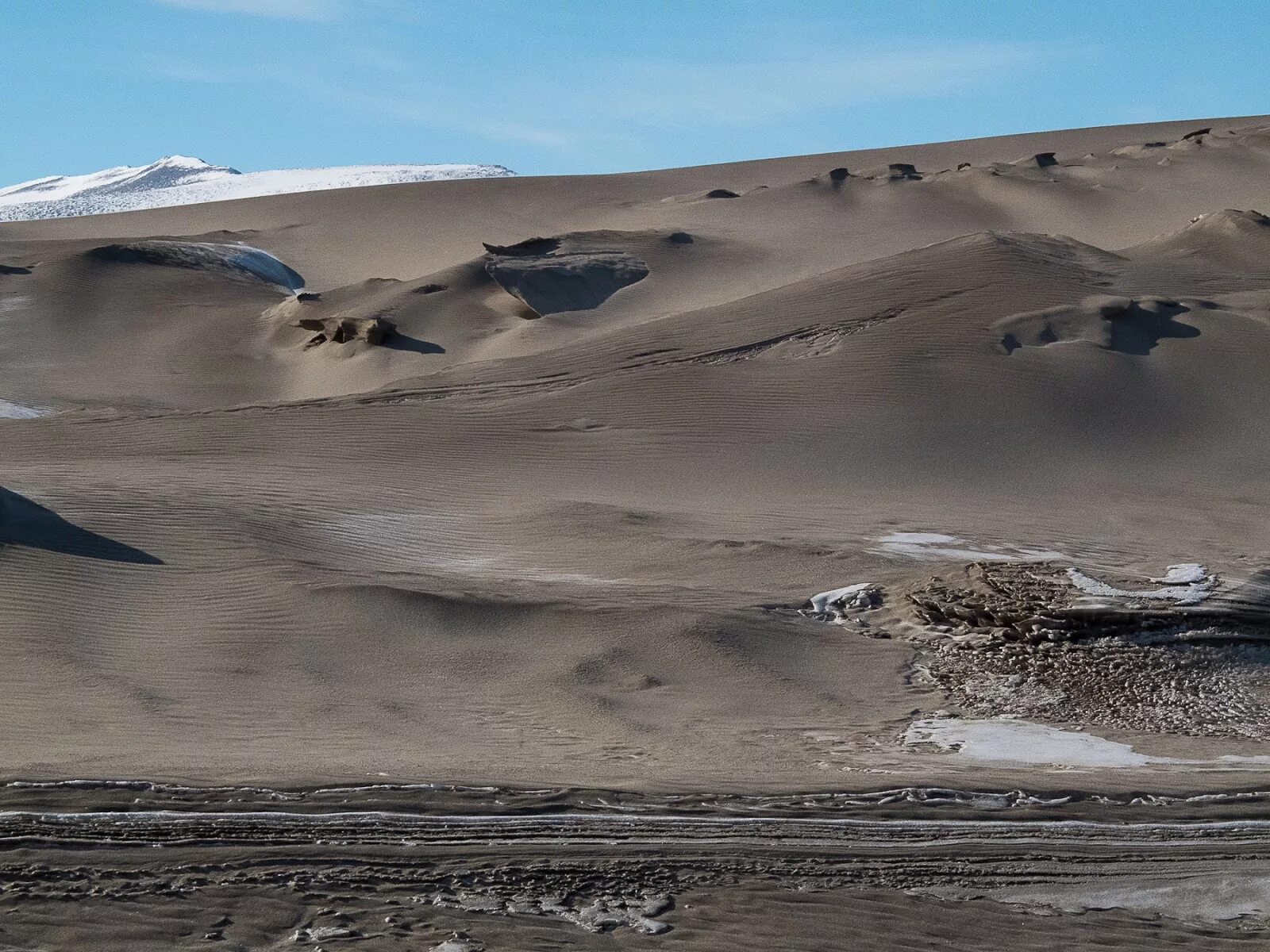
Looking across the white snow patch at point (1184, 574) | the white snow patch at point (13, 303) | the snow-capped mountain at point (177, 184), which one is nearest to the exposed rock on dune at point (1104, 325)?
the white snow patch at point (1184, 574)

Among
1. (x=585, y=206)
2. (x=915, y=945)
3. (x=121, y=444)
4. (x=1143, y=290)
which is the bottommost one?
(x=915, y=945)

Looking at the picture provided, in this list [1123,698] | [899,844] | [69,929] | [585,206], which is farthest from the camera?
[585,206]

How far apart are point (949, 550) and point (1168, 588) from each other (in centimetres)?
188

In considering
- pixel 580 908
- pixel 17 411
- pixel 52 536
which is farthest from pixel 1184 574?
pixel 17 411

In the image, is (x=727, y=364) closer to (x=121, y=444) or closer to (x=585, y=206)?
(x=121, y=444)

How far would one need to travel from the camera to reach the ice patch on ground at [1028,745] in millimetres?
7441

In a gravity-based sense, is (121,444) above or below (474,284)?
below

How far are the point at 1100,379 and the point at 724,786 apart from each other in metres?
12.5

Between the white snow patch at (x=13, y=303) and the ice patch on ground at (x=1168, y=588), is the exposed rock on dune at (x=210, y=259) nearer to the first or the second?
the white snow patch at (x=13, y=303)

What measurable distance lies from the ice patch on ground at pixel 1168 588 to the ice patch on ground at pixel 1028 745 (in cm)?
227

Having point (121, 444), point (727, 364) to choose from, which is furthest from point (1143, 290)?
point (121, 444)

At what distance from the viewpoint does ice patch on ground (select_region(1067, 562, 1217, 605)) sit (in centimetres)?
1020

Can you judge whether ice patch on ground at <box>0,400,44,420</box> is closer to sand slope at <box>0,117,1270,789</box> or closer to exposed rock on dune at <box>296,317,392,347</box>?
sand slope at <box>0,117,1270,789</box>

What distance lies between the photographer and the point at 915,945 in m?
4.93
